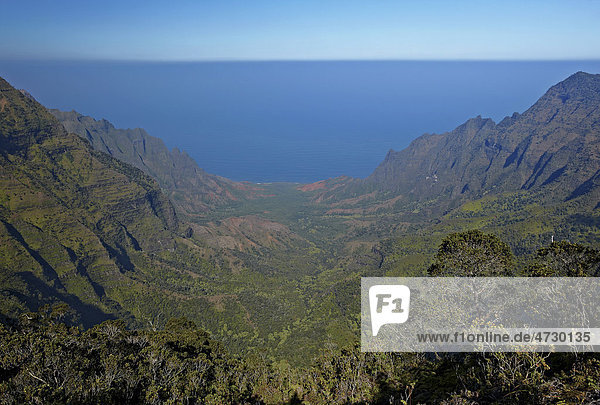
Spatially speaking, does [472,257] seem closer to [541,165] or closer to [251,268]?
[251,268]

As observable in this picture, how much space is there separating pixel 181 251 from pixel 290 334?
5318 centimetres

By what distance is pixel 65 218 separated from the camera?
89.6m

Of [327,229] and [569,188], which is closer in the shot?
[569,188]

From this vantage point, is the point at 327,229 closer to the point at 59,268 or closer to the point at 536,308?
the point at 59,268

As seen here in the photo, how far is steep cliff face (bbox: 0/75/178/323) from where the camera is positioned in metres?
73.5

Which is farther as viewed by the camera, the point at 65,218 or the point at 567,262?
the point at 65,218

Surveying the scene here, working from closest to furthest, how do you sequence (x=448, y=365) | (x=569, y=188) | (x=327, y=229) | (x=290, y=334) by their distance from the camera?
(x=448, y=365) < (x=290, y=334) < (x=569, y=188) < (x=327, y=229)

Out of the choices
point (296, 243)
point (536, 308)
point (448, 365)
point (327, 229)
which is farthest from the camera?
point (327, 229)

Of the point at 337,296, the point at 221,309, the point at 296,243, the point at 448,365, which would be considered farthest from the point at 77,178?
the point at 448,365

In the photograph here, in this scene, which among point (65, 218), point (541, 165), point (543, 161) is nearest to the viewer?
point (65, 218)

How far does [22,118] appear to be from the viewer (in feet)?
352

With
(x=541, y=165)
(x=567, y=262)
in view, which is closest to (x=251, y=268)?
(x=567, y=262)

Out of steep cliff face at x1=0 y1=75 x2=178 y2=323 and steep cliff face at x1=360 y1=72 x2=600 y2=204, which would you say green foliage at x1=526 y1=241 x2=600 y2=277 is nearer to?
steep cliff face at x1=0 y1=75 x2=178 y2=323

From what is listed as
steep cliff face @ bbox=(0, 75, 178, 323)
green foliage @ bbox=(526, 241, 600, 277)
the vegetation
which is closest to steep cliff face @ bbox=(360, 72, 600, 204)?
the vegetation
